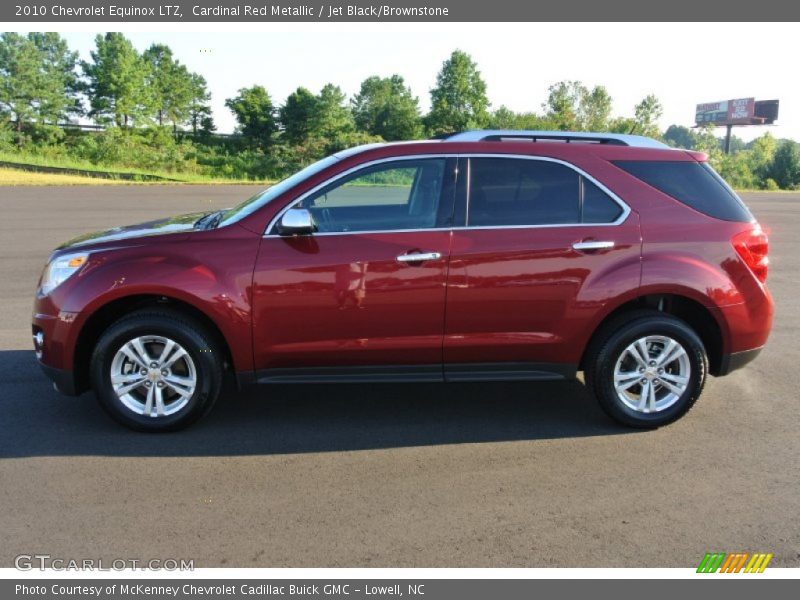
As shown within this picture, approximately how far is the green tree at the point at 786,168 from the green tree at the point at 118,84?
5855cm

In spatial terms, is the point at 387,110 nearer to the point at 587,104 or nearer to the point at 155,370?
the point at 587,104

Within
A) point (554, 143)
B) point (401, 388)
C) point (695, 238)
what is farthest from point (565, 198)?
point (401, 388)

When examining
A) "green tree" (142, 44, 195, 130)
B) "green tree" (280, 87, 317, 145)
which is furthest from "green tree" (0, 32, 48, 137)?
"green tree" (280, 87, 317, 145)

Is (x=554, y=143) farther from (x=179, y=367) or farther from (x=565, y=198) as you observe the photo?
(x=179, y=367)

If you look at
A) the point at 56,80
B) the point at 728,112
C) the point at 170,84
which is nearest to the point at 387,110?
the point at 170,84

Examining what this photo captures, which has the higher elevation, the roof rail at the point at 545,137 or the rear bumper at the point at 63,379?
the roof rail at the point at 545,137

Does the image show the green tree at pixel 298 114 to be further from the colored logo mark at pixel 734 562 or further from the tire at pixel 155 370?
the colored logo mark at pixel 734 562

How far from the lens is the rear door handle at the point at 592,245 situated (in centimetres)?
465

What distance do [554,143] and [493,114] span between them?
2993 inches

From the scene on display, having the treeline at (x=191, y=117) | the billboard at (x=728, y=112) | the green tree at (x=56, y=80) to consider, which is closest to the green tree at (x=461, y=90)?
the treeline at (x=191, y=117)

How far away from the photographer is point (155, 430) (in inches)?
184

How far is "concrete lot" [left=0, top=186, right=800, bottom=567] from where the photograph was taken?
3387mm

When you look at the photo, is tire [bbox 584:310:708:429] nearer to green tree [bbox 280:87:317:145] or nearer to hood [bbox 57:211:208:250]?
hood [bbox 57:211:208:250]

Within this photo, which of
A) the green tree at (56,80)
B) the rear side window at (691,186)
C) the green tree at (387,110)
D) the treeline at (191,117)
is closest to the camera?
the rear side window at (691,186)
